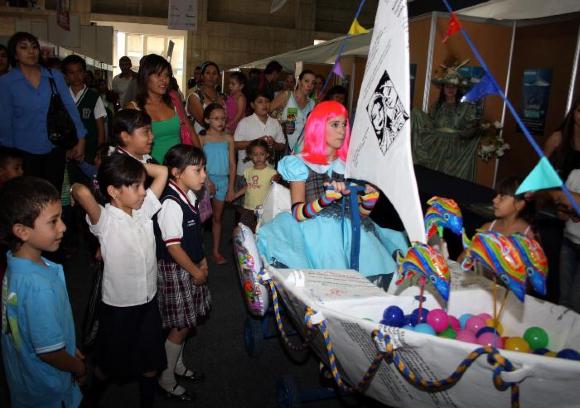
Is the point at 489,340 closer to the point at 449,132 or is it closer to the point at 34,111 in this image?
the point at 449,132

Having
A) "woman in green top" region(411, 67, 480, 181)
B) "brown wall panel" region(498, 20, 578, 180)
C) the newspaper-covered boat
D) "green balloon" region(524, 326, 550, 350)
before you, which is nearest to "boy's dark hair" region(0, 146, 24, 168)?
the newspaper-covered boat

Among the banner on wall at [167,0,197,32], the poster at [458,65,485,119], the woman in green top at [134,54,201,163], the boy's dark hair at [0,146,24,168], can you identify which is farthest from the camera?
the banner on wall at [167,0,197,32]

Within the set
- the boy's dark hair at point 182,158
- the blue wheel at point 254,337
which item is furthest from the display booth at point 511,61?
the boy's dark hair at point 182,158

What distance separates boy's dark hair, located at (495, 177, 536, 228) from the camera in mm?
2791

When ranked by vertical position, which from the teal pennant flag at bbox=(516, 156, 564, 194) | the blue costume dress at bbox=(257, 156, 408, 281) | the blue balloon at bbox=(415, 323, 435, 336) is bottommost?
the blue balloon at bbox=(415, 323, 435, 336)

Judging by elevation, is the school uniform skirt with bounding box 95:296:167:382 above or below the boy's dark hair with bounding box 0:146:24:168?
below

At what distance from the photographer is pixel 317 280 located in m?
2.04

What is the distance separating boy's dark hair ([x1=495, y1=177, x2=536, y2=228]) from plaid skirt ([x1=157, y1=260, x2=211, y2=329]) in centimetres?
183

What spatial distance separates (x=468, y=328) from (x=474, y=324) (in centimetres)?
3

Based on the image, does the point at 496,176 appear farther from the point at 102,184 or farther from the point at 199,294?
the point at 102,184

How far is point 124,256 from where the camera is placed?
2209 mm

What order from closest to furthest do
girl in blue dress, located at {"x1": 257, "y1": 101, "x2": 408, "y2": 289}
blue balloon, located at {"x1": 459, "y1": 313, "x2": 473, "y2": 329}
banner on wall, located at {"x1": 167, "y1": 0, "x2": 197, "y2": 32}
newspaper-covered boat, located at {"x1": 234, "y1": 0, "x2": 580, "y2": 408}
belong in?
1. newspaper-covered boat, located at {"x1": 234, "y1": 0, "x2": 580, "y2": 408}
2. blue balloon, located at {"x1": 459, "y1": 313, "x2": 473, "y2": 329}
3. girl in blue dress, located at {"x1": 257, "y1": 101, "x2": 408, "y2": 289}
4. banner on wall, located at {"x1": 167, "y1": 0, "x2": 197, "y2": 32}

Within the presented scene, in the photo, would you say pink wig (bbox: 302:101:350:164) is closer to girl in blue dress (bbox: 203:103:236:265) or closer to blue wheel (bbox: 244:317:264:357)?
blue wheel (bbox: 244:317:264:357)

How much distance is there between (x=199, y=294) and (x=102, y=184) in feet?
2.62
